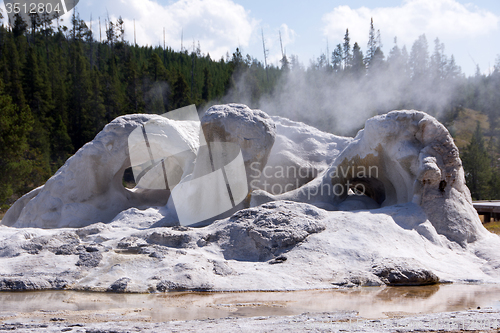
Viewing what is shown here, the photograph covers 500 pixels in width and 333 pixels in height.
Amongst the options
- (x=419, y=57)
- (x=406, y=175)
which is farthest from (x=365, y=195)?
(x=419, y=57)

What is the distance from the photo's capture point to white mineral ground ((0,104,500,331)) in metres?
4.38

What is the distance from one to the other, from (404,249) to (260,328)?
305 centimetres

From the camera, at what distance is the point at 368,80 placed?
32.1 meters

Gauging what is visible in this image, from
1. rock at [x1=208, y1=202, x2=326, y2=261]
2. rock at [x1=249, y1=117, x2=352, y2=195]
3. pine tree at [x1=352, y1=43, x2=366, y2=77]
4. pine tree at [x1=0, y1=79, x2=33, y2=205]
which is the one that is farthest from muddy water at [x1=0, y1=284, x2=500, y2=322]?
pine tree at [x1=352, y1=43, x2=366, y2=77]

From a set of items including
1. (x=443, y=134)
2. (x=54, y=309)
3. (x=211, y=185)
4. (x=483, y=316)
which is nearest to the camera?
(x=483, y=316)

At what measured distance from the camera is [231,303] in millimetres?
3736

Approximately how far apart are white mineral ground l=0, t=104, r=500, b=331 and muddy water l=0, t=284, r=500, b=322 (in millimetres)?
217

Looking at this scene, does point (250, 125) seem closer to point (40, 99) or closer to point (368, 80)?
point (40, 99)

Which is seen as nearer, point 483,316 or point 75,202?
point 483,316

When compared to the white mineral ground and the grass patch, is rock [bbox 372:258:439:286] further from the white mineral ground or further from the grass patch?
the grass patch

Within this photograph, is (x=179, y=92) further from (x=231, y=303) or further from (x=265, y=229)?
(x=231, y=303)

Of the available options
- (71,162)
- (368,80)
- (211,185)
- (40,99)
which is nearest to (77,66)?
(40,99)

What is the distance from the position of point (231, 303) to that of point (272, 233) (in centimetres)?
153

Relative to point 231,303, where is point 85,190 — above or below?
above
